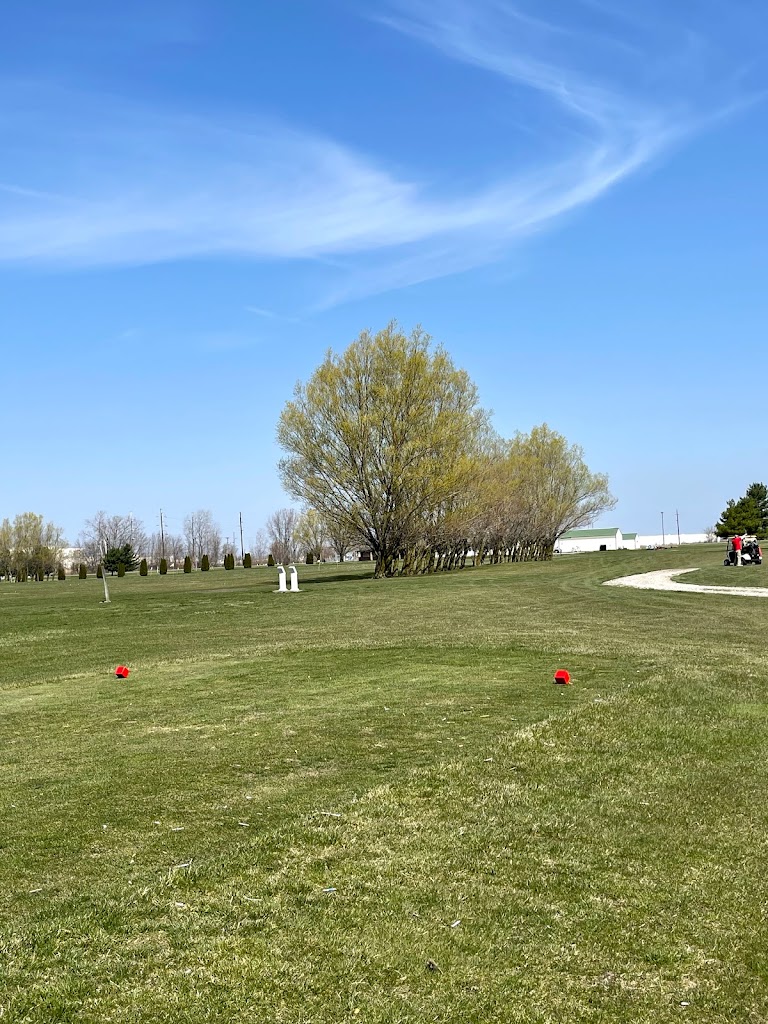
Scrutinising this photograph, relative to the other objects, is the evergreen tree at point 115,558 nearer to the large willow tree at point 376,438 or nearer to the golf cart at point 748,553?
the large willow tree at point 376,438

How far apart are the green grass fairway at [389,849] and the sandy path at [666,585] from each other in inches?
687

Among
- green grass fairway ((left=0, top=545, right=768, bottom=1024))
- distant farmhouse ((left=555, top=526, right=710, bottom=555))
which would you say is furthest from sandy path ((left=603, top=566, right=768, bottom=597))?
distant farmhouse ((left=555, top=526, right=710, bottom=555))

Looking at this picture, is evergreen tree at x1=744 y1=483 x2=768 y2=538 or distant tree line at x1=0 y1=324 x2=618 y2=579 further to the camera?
evergreen tree at x1=744 y1=483 x2=768 y2=538

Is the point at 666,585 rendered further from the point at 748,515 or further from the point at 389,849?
the point at 748,515

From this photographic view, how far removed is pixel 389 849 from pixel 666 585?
93.0 ft

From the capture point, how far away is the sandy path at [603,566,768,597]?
2725 cm

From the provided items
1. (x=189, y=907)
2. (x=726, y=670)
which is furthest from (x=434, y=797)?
(x=726, y=670)

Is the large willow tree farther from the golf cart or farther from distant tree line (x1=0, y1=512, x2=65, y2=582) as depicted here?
distant tree line (x1=0, y1=512, x2=65, y2=582)

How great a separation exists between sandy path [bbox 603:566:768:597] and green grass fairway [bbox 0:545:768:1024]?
17449mm

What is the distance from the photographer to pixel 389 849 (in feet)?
16.0

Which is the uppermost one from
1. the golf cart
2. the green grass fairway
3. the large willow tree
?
the large willow tree

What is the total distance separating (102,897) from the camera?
4.22 metres

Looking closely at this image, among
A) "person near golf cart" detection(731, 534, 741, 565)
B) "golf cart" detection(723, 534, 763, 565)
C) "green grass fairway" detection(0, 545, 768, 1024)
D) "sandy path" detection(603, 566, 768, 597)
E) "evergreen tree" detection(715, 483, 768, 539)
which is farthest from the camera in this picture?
"evergreen tree" detection(715, 483, 768, 539)

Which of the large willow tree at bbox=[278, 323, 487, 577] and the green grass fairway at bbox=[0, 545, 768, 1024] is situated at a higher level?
the large willow tree at bbox=[278, 323, 487, 577]
